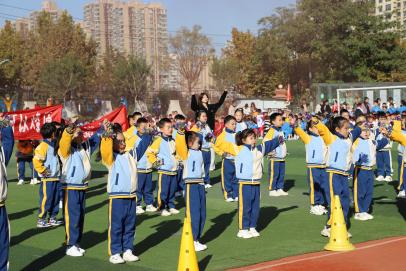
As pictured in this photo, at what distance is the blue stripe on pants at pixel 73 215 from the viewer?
9438mm

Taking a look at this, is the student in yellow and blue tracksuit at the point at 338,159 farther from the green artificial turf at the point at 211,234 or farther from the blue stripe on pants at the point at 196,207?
the blue stripe on pants at the point at 196,207

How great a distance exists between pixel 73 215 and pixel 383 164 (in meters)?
9.97

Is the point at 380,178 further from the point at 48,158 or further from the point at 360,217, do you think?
the point at 48,158

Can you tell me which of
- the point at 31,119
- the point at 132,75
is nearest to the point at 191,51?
the point at 132,75

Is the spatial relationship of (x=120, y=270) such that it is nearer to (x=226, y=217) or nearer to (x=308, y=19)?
(x=226, y=217)

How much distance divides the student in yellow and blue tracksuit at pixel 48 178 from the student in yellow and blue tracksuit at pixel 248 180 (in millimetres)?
3585

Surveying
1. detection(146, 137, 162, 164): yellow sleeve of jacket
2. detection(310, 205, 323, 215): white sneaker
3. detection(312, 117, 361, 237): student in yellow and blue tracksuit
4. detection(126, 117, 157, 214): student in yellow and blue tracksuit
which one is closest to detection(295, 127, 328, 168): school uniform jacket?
detection(310, 205, 323, 215): white sneaker

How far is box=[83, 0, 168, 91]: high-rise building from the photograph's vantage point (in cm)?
10818

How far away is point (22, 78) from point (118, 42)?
59515 mm

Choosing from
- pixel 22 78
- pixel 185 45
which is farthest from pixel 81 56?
pixel 185 45

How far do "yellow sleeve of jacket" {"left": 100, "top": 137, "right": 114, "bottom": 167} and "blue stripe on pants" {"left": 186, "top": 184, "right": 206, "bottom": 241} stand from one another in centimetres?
147

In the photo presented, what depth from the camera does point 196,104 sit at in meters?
13.7

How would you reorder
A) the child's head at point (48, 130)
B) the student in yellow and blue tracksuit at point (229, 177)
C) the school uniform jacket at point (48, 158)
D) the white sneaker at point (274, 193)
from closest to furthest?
the child's head at point (48, 130) < the school uniform jacket at point (48, 158) < the student in yellow and blue tracksuit at point (229, 177) < the white sneaker at point (274, 193)

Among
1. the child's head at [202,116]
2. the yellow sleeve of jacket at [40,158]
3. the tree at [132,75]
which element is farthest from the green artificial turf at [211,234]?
the tree at [132,75]
